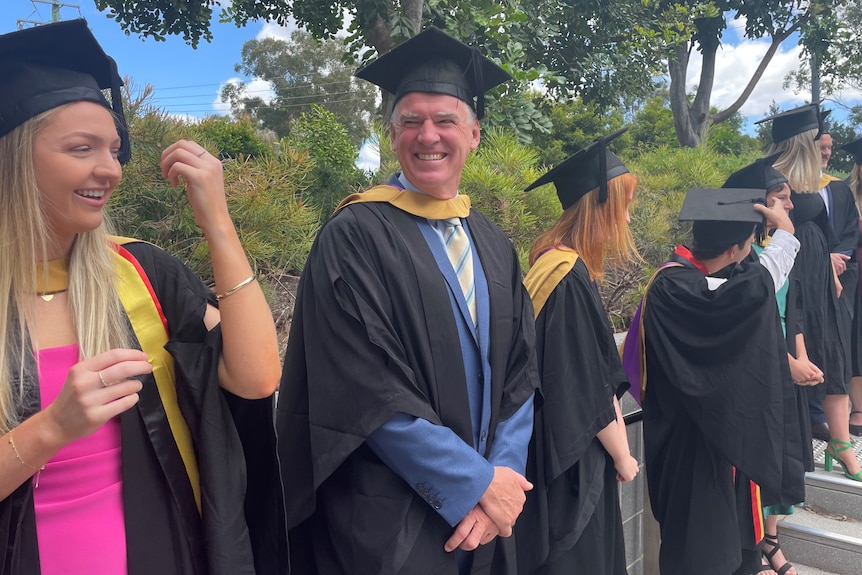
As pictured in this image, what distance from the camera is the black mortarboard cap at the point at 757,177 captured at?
334 centimetres

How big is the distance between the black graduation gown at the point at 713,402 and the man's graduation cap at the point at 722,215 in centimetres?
16

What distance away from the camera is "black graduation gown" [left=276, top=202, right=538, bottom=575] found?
1.49 meters

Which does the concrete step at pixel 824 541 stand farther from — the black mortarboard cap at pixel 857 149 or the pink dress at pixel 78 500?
the pink dress at pixel 78 500

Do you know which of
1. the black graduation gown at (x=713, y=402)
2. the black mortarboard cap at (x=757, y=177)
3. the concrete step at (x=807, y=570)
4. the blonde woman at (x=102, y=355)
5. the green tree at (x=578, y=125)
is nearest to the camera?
the blonde woman at (x=102, y=355)

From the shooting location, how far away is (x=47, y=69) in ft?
3.81

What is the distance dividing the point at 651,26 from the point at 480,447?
9.47 meters

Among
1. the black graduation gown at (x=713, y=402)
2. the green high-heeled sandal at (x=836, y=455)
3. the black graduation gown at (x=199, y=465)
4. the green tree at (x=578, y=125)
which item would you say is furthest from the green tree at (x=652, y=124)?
the black graduation gown at (x=199, y=465)

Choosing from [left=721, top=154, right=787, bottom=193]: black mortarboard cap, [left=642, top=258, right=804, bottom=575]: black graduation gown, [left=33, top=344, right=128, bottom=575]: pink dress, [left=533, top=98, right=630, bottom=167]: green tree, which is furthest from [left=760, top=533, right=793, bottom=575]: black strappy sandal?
[left=533, top=98, right=630, bottom=167]: green tree

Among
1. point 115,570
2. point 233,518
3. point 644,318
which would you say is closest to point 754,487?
point 644,318

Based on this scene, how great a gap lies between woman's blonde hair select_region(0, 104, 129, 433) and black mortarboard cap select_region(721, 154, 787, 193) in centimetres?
328

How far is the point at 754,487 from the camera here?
2.79m

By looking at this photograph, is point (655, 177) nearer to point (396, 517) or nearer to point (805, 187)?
point (805, 187)

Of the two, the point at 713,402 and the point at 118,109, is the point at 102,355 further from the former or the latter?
the point at 713,402

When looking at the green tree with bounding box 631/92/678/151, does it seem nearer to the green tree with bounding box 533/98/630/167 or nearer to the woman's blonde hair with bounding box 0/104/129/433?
the green tree with bounding box 533/98/630/167
